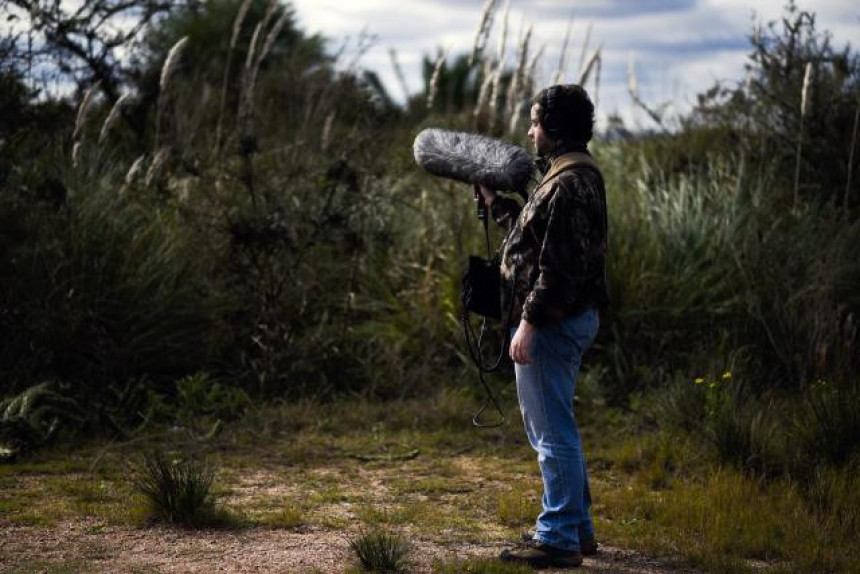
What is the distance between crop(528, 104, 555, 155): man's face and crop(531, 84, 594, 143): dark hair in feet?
0.06

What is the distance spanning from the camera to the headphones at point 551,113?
4.74 meters

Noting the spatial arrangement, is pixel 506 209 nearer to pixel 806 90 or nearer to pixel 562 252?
pixel 562 252

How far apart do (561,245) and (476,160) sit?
62 centimetres

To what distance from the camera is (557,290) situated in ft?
15.1

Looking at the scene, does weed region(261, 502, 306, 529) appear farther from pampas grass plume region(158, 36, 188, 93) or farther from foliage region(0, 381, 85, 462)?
pampas grass plume region(158, 36, 188, 93)

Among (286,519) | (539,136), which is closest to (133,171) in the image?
(286,519)

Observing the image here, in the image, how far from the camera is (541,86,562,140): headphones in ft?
15.6

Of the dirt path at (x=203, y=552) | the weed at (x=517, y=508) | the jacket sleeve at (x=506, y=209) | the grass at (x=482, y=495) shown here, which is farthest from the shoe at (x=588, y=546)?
the jacket sleeve at (x=506, y=209)

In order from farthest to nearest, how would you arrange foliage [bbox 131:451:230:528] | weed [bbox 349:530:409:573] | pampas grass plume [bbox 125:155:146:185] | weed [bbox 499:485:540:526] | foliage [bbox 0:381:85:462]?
1. pampas grass plume [bbox 125:155:146:185]
2. foliage [bbox 0:381:85:462]
3. weed [bbox 499:485:540:526]
4. foliage [bbox 131:451:230:528]
5. weed [bbox 349:530:409:573]

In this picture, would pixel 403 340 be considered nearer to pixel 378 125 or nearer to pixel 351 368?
pixel 351 368

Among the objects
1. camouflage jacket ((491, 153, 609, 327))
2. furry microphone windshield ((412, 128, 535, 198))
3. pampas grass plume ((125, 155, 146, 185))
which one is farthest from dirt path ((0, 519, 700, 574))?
pampas grass plume ((125, 155, 146, 185))

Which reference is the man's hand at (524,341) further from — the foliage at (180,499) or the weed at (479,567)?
the foliage at (180,499)

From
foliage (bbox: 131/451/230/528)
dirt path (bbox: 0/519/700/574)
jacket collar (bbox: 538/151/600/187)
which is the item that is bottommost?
dirt path (bbox: 0/519/700/574)

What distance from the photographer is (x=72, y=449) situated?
729 centimetres
